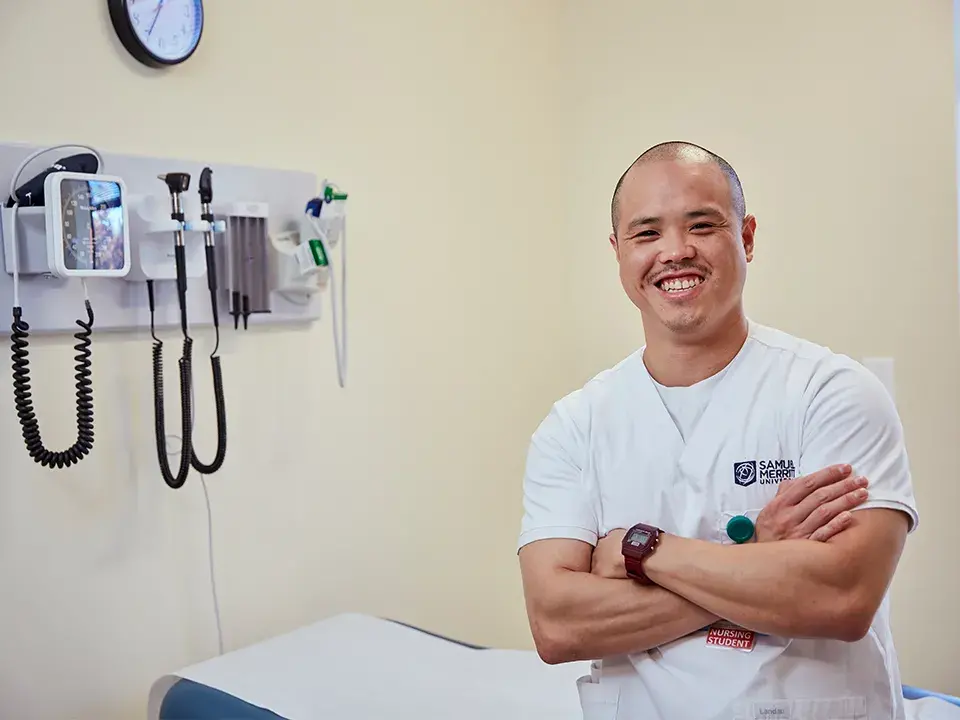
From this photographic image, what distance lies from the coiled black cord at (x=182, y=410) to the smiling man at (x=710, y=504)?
0.68 meters

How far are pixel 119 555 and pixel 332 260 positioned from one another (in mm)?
773

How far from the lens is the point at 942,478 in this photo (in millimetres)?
2283

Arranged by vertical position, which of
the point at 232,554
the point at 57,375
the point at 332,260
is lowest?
the point at 232,554

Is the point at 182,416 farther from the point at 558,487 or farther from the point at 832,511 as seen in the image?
the point at 832,511

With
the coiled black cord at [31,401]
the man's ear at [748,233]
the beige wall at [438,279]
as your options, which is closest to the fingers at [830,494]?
the man's ear at [748,233]

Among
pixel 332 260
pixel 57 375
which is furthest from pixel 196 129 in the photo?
pixel 57 375

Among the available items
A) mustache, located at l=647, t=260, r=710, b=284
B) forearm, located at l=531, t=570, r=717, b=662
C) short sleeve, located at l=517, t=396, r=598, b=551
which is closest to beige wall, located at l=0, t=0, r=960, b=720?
short sleeve, located at l=517, t=396, r=598, b=551

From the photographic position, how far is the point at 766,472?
4.79 feet

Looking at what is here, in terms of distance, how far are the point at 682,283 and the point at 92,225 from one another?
0.98m

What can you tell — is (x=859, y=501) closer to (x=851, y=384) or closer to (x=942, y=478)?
(x=851, y=384)

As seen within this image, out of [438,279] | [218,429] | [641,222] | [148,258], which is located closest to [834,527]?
[641,222]

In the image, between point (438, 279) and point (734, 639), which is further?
point (438, 279)

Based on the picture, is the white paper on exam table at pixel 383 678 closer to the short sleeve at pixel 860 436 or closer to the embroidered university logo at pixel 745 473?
the embroidered university logo at pixel 745 473

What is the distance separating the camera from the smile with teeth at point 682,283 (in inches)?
59.6
